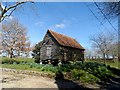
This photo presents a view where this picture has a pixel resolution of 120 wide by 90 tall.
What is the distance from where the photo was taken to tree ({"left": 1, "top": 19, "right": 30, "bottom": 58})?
5128 cm

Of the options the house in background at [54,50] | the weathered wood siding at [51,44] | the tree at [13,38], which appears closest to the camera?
the house in background at [54,50]

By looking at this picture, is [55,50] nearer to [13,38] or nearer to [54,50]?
[54,50]

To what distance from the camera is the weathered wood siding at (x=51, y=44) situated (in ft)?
131

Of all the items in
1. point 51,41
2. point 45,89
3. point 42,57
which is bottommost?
point 45,89

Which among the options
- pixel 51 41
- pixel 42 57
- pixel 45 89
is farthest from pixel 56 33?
pixel 45 89

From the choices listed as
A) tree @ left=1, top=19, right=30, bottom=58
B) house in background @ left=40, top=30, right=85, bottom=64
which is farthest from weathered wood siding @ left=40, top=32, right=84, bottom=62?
tree @ left=1, top=19, right=30, bottom=58

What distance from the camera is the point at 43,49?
41.3m

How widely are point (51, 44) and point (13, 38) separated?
15176 millimetres

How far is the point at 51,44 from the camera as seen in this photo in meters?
40.5

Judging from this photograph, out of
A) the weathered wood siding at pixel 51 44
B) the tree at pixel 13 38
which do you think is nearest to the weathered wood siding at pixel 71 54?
the weathered wood siding at pixel 51 44

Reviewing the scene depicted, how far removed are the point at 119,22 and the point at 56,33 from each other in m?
25.3

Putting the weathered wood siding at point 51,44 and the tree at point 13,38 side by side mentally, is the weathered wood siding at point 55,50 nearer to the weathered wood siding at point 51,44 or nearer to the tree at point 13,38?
the weathered wood siding at point 51,44

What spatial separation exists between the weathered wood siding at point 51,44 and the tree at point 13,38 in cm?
1289

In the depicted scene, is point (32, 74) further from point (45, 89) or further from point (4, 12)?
point (4, 12)
